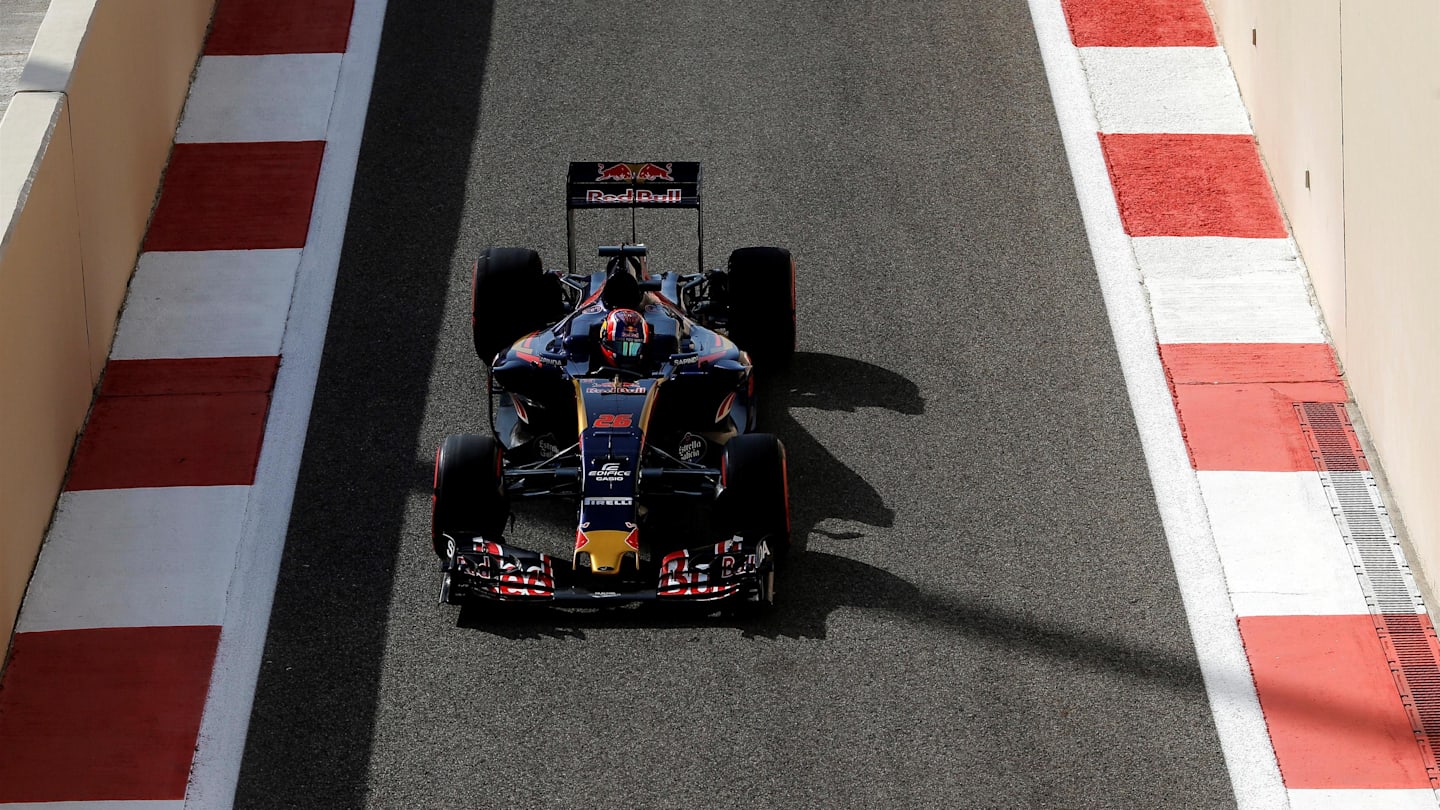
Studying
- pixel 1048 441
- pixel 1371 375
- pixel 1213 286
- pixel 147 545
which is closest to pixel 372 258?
pixel 147 545

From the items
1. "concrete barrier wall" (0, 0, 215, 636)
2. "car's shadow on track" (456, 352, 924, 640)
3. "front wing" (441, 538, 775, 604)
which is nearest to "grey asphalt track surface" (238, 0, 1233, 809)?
"car's shadow on track" (456, 352, 924, 640)

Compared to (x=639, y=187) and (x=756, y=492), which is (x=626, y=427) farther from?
(x=639, y=187)

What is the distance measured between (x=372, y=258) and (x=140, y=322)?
153 centimetres

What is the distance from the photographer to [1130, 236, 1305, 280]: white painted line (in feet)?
38.0

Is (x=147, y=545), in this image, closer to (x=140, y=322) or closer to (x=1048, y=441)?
(x=140, y=322)

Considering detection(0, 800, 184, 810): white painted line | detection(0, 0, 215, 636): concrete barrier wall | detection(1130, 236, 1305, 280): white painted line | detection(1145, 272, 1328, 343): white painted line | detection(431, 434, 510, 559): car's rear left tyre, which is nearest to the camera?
detection(0, 800, 184, 810): white painted line

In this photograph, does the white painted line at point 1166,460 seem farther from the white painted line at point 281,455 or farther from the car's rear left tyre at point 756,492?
the white painted line at point 281,455

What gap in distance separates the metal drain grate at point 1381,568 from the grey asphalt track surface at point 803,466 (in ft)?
3.29

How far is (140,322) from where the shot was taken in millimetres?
11047

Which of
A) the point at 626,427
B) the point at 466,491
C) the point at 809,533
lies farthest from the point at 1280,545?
the point at 466,491

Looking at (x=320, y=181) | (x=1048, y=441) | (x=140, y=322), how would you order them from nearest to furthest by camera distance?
(x=1048, y=441) → (x=140, y=322) → (x=320, y=181)

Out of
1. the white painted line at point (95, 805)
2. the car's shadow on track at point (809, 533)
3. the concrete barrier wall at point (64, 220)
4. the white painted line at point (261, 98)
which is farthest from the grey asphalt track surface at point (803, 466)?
the concrete barrier wall at point (64, 220)

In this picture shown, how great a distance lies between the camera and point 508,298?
33.7 feet

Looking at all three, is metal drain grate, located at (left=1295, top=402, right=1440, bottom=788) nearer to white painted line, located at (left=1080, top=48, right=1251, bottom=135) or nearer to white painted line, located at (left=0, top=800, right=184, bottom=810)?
white painted line, located at (left=1080, top=48, right=1251, bottom=135)
